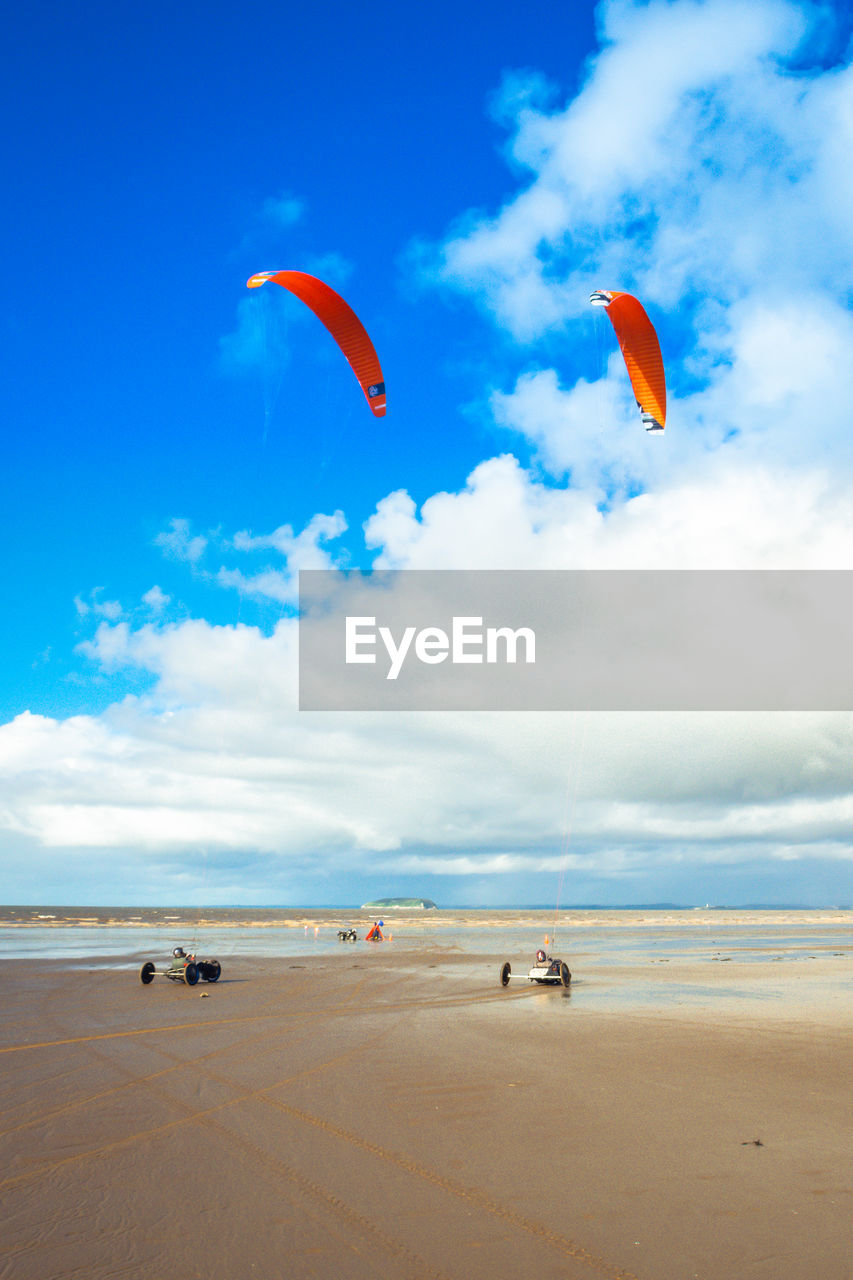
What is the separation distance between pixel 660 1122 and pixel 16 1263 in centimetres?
735

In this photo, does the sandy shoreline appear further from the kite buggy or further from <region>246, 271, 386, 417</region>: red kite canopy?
<region>246, 271, 386, 417</region>: red kite canopy

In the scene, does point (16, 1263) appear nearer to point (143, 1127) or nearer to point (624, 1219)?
point (143, 1127)

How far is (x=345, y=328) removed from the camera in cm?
2448

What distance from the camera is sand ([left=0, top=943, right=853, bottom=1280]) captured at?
643 centimetres

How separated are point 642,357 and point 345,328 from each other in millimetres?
8846

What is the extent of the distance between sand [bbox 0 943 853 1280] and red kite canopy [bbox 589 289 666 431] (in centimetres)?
1623

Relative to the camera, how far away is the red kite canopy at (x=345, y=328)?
24016 mm

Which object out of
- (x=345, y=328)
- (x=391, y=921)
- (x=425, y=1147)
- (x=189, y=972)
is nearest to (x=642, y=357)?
(x=345, y=328)

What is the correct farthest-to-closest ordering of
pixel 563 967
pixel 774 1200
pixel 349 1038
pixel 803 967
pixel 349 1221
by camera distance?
1. pixel 803 967
2. pixel 563 967
3. pixel 349 1038
4. pixel 774 1200
5. pixel 349 1221

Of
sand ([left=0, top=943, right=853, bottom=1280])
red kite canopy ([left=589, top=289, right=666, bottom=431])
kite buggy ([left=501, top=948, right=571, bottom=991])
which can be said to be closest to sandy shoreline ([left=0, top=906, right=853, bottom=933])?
kite buggy ([left=501, top=948, right=571, bottom=991])

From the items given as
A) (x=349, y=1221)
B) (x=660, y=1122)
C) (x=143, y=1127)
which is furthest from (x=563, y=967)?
(x=349, y=1221)

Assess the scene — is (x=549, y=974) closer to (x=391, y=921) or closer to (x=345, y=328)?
(x=345, y=328)

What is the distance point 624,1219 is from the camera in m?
7.10

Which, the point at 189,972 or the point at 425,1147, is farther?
the point at 189,972
